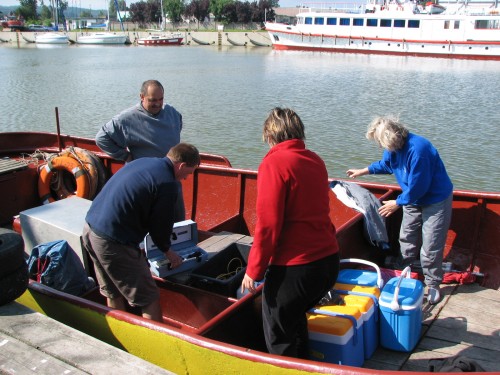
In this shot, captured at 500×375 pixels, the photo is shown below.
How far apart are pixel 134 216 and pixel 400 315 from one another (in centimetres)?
206

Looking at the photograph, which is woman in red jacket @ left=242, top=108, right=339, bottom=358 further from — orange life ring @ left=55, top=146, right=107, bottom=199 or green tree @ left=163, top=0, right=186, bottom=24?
green tree @ left=163, top=0, right=186, bottom=24

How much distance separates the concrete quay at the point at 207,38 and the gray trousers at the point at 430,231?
65.6m

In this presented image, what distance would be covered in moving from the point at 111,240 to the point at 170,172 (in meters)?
0.63

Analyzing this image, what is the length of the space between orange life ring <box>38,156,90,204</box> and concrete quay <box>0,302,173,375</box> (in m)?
3.60

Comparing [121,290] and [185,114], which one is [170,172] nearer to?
[121,290]

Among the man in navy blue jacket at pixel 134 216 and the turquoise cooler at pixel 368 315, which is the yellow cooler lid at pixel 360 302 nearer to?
the turquoise cooler at pixel 368 315

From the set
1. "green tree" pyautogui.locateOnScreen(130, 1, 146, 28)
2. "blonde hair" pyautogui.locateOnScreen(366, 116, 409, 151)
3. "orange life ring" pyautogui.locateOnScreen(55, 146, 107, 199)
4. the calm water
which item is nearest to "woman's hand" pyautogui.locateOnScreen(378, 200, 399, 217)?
"blonde hair" pyautogui.locateOnScreen(366, 116, 409, 151)

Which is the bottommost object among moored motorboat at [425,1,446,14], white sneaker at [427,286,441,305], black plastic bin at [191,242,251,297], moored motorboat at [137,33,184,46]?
white sneaker at [427,286,441,305]

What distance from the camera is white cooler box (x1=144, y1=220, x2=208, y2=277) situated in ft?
15.3

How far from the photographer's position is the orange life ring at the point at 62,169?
732 centimetres

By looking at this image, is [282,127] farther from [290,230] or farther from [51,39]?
[51,39]

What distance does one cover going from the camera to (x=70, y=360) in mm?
3369

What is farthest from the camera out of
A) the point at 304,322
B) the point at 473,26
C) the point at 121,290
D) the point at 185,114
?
the point at 473,26

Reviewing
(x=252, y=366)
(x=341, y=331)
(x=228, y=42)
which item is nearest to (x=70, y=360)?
(x=252, y=366)
